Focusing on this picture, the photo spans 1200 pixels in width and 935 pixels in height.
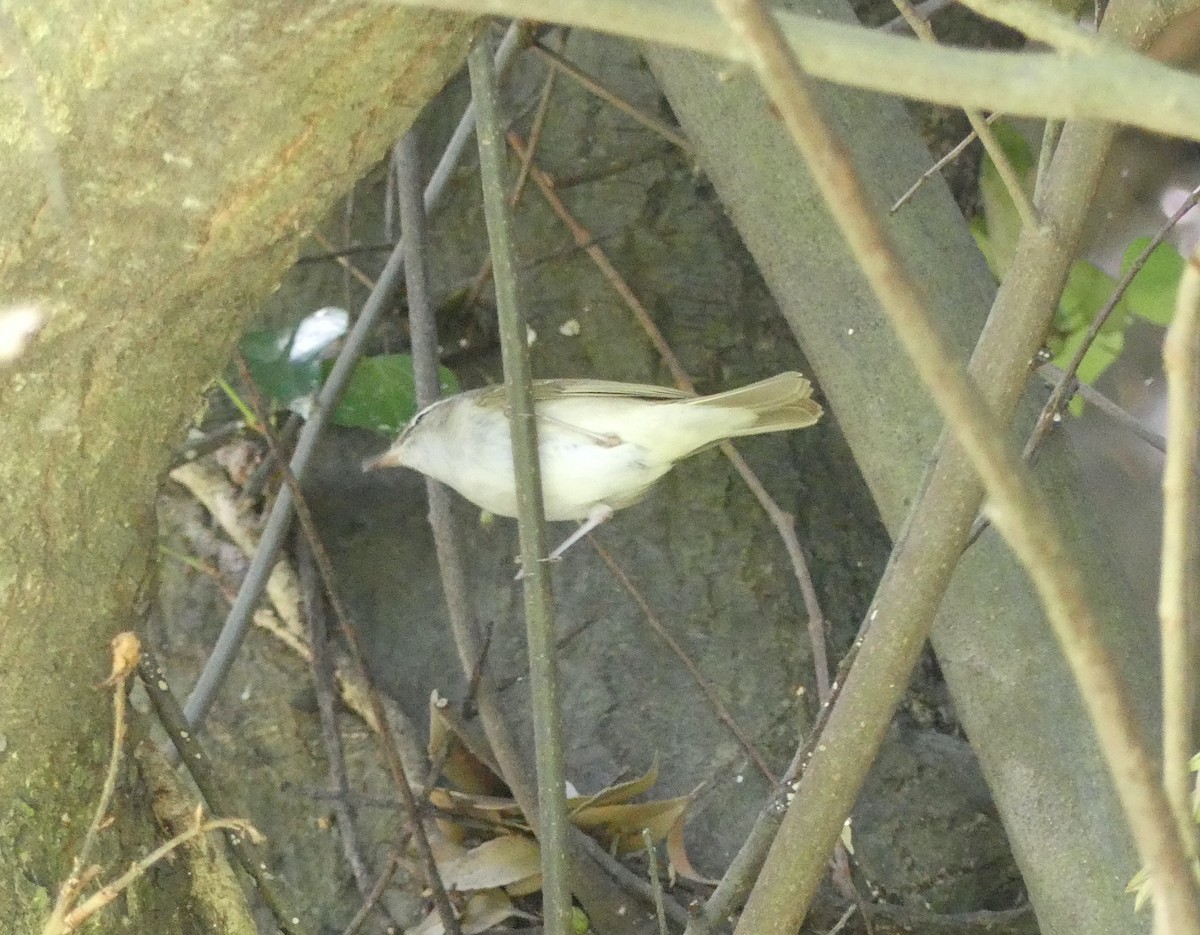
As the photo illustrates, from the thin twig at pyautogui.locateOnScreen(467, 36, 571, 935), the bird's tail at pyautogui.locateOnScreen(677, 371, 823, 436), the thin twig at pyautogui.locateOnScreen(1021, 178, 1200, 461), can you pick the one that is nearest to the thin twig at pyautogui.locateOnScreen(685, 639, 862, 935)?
the thin twig at pyautogui.locateOnScreen(467, 36, 571, 935)

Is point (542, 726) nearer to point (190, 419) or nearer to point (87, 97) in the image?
point (190, 419)

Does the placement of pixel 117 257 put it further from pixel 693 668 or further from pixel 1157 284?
pixel 1157 284

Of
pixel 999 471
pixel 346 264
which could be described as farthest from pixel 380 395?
pixel 999 471

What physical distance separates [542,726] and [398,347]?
1724 millimetres

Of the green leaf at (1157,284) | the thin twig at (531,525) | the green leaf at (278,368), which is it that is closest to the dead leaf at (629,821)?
the thin twig at (531,525)

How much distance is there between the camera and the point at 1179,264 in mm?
2865

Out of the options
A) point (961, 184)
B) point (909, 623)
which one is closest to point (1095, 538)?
point (909, 623)

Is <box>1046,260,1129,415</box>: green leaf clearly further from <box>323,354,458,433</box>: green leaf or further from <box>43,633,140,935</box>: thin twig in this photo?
<box>43,633,140,935</box>: thin twig

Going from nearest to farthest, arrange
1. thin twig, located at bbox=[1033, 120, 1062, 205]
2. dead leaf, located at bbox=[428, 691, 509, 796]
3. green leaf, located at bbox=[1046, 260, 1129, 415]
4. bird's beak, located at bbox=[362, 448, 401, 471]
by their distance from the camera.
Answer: thin twig, located at bbox=[1033, 120, 1062, 205] < dead leaf, located at bbox=[428, 691, 509, 796] < bird's beak, located at bbox=[362, 448, 401, 471] < green leaf, located at bbox=[1046, 260, 1129, 415]

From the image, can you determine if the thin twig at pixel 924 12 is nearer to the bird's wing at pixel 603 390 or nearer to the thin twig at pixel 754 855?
the bird's wing at pixel 603 390

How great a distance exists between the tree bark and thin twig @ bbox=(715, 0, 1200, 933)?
965 mm

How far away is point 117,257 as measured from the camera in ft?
4.70

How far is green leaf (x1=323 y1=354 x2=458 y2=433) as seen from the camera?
2.81 meters

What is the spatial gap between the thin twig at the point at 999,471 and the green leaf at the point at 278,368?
220cm
